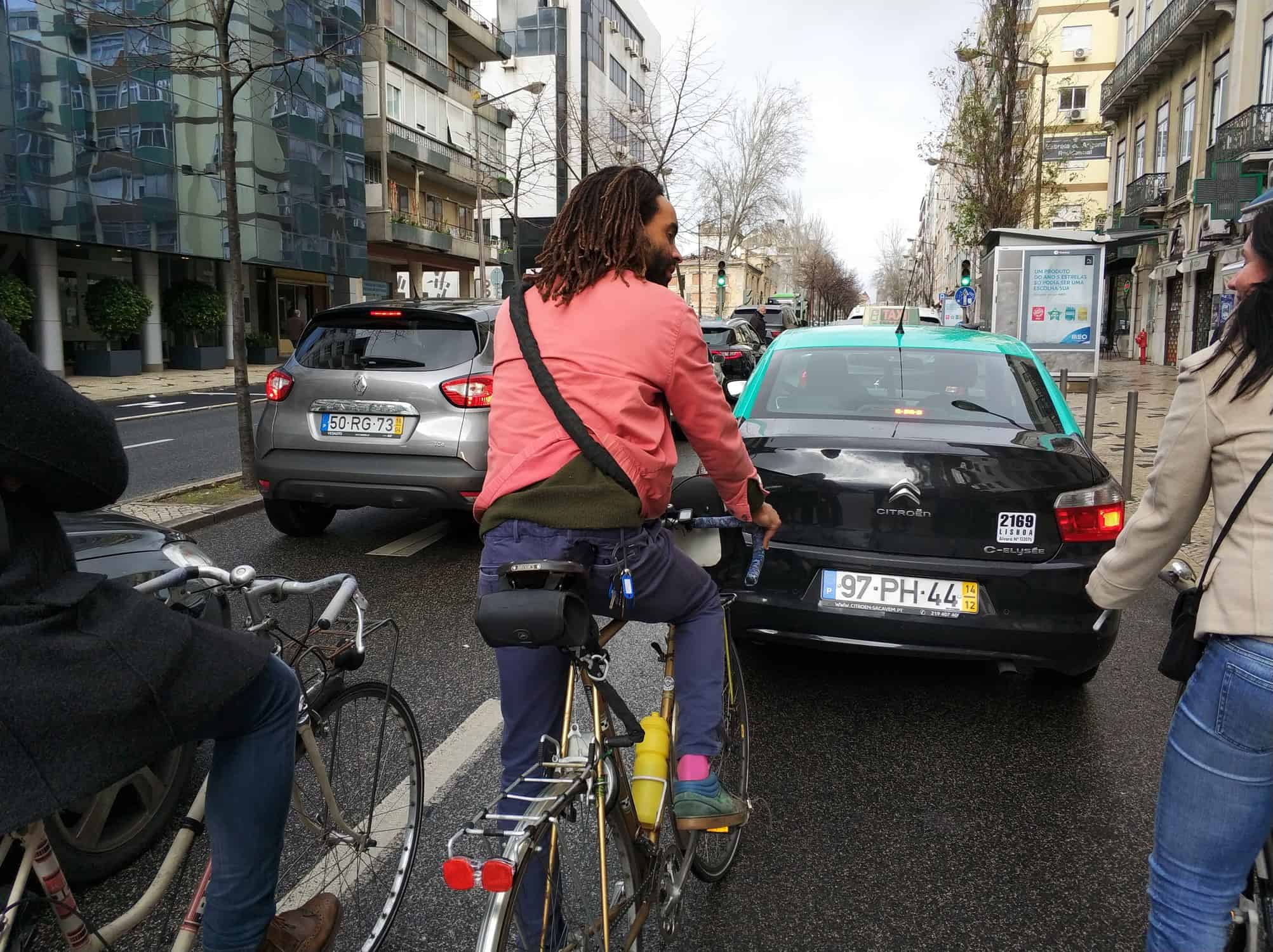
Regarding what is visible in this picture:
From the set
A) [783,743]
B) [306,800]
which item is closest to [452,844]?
[306,800]

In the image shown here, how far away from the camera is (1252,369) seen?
5.80 feet

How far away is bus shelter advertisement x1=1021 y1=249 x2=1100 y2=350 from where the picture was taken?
20734 millimetres

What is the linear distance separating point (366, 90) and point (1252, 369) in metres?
43.2

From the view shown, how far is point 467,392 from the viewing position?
6.59 meters

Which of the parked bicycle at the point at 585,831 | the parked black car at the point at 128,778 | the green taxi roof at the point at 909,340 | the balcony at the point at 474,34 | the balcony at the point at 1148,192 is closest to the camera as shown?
the parked bicycle at the point at 585,831

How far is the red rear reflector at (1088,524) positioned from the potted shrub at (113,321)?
26401mm

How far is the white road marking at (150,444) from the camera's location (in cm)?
1306

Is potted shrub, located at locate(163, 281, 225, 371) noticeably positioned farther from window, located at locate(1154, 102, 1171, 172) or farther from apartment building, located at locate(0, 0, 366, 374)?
window, located at locate(1154, 102, 1171, 172)

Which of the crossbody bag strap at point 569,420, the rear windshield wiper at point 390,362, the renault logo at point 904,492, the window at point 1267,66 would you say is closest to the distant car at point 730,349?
the rear windshield wiper at point 390,362

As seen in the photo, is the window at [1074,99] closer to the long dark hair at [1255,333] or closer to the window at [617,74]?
the window at [617,74]

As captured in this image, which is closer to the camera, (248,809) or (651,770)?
(248,809)

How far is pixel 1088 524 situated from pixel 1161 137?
3785 centimetres

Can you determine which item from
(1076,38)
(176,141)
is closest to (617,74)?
(1076,38)

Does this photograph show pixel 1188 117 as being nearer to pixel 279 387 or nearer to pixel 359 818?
pixel 279 387
